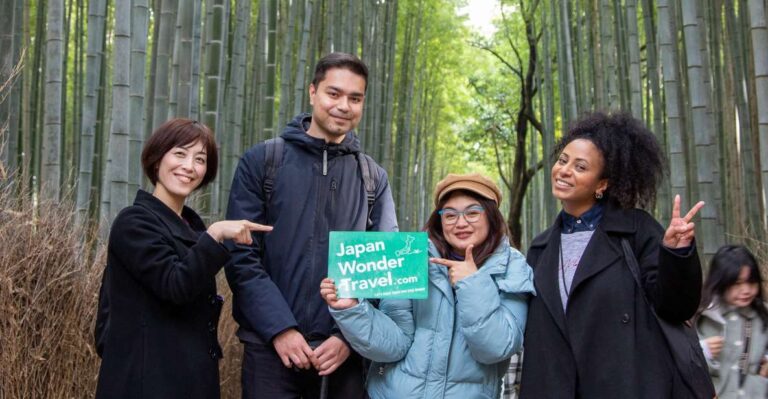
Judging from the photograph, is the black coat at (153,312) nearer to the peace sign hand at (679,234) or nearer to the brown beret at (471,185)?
the brown beret at (471,185)

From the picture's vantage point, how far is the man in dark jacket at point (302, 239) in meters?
2.32

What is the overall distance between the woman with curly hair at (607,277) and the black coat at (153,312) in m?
0.90

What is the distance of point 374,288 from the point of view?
2.28 meters

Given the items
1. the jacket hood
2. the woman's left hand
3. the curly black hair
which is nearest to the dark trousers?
the woman's left hand

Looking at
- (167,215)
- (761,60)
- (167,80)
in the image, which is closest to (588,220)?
(167,215)

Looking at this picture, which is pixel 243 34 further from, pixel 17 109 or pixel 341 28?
pixel 341 28

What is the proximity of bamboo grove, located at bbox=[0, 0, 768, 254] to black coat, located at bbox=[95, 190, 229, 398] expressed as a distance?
50.3 inches

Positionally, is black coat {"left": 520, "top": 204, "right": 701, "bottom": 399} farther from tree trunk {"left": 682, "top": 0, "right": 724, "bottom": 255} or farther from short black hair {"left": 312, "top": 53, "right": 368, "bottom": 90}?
tree trunk {"left": 682, "top": 0, "right": 724, "bottom": 255}

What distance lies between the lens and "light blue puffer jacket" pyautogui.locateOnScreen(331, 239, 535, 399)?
223 cm

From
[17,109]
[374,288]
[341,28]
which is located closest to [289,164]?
[374,288]

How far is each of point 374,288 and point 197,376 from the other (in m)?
0.53

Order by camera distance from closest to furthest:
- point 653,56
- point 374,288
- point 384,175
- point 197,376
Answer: point 197,376 → point 374,288 → point 384,175 → point 653,56

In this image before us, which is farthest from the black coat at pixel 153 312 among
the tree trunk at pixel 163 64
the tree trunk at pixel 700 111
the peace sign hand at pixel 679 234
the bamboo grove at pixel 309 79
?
the tree trunk at pixel 700 111

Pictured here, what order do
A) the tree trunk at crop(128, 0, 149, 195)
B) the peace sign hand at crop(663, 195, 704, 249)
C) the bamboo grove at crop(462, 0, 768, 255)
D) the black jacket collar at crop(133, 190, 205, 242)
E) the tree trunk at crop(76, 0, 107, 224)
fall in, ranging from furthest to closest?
the tree trunk at crop(76, 0, 107, 224) → the bamboo grove at crop(462, 0, 768, 255) → the tree trunk at crop(128, 0, 149, 195) → the black jacket collar at crop(133, 190, 205, 242) → the peace sign hand at crop(663, 195, 704, 249)
